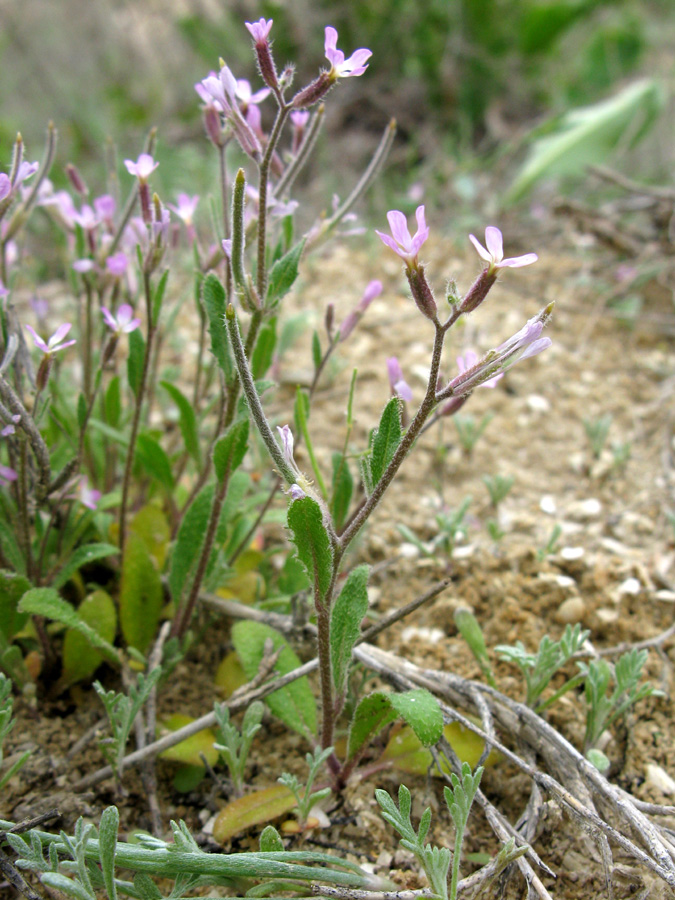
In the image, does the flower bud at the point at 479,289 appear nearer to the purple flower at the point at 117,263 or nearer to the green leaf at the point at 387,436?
the green leaf at the point at 387,436

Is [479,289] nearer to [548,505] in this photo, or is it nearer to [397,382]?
[397,382]

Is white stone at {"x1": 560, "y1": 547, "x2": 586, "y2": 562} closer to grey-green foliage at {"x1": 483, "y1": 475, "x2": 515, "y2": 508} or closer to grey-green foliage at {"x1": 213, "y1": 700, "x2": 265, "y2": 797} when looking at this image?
grey-green foliage at {"x1": 483, "y1": 475, "x2": 515, "y2": 508}

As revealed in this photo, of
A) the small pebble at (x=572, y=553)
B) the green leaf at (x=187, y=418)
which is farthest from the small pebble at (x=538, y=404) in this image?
the green leaf at (x=187, y=418)

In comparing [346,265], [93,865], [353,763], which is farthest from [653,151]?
[93,865]

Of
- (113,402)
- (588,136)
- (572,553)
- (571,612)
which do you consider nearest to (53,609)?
(113,402)

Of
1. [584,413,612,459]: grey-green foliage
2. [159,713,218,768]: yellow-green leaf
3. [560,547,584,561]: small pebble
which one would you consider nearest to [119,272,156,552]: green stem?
[159,713,218,768]: yellow-green leaf

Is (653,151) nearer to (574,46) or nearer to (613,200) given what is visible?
(613,200)
